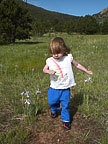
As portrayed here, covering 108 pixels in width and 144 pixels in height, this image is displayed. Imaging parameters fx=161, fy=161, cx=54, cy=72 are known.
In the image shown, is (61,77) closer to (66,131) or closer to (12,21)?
(66,131)

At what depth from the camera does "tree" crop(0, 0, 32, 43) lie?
65.5 feet

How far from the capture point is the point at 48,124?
2.74m

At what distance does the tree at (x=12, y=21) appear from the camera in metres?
20.0

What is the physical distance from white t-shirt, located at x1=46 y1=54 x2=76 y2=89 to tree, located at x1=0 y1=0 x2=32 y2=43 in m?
17.5

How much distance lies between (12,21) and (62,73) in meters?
20.3

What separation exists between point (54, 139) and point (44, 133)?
206 millimetres

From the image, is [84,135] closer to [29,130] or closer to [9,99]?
[29,130]

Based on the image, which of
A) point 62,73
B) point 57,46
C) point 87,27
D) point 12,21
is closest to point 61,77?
point 62,73

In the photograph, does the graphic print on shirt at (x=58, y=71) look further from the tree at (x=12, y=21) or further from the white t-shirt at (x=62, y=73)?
the tree at (x=12, y=21)

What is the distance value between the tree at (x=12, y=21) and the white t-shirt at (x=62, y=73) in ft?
57.3

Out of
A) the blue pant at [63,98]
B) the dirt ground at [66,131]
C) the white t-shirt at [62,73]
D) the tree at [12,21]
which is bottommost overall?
the dirt ground at [66,131]

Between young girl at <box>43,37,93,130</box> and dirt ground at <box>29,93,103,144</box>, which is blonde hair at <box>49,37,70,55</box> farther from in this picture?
dirt ground at <box>29,93,103,144</box>

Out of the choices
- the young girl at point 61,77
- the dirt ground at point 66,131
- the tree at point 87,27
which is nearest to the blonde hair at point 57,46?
the young girl at point 61,77

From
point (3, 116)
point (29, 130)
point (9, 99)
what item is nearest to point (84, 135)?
point (29, 130)
